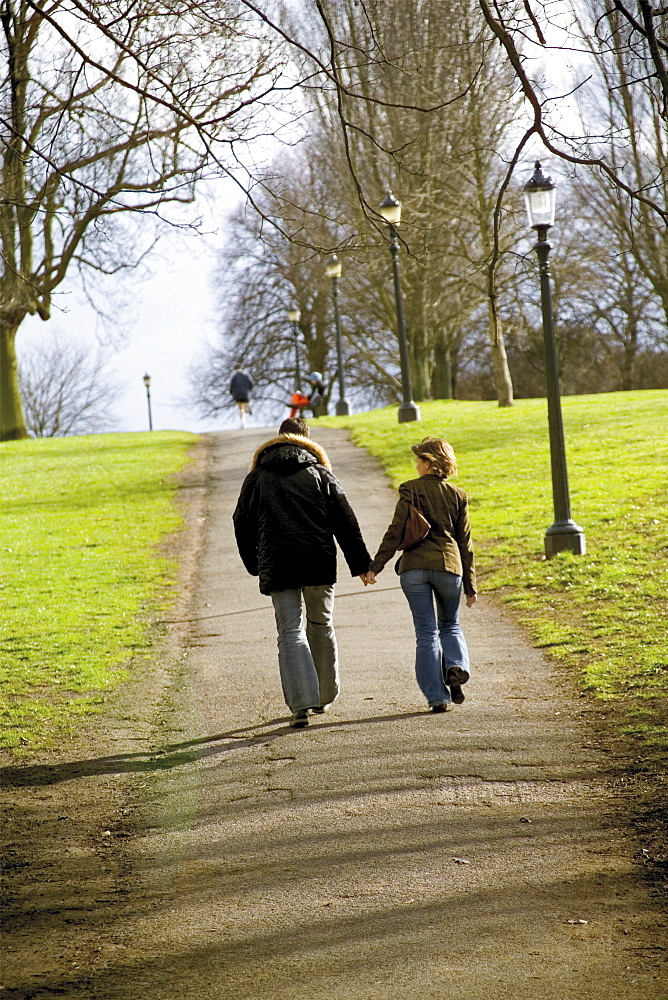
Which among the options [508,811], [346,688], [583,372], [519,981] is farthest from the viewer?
[583,372]

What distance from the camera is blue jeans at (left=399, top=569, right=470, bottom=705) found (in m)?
6.56

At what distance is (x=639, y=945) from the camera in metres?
3.48

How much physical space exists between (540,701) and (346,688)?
136 centimetres

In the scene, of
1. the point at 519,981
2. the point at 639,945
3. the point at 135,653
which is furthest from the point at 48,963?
the point at 135,653

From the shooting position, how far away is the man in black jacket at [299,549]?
21.4ft

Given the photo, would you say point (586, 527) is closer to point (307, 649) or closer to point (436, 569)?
point (436, 569)

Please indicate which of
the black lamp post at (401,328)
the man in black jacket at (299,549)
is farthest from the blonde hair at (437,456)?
the black lamp post at (401,328)

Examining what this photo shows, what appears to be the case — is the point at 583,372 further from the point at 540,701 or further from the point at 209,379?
the point at 540,701

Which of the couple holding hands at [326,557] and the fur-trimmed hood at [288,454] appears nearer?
the couple holding hands at [326,557]

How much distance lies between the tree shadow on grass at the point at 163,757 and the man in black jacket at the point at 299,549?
0.71 ft

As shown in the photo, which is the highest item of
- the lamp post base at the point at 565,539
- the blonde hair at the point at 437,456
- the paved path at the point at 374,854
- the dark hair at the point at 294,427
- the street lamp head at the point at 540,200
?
the street lamp head at the point at 540,200

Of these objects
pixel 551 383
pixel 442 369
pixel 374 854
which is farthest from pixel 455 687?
pixel 442 369

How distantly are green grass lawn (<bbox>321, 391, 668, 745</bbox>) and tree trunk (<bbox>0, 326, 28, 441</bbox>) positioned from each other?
1301cm

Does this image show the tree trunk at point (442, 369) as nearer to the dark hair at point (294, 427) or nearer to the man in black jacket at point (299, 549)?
the dark hair at point (294, 427)
